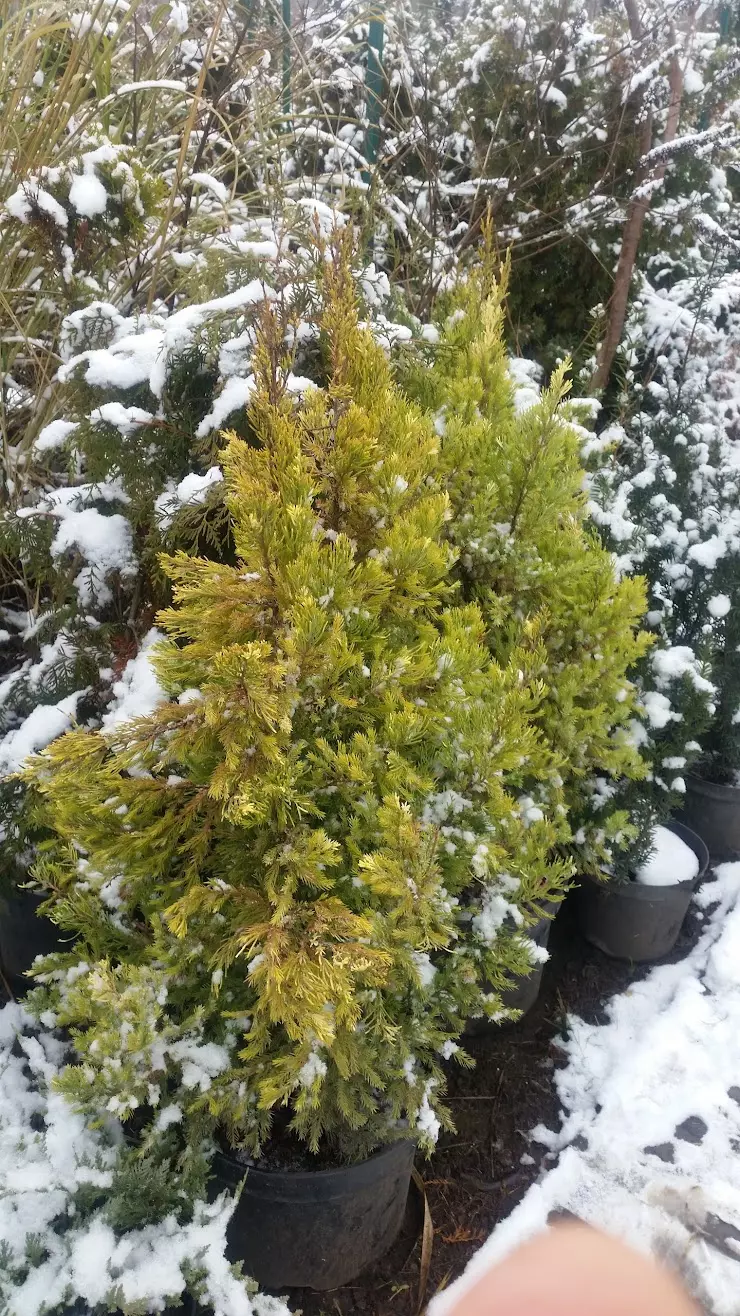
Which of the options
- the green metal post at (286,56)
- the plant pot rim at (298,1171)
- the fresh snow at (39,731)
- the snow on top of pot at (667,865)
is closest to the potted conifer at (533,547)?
the plant pot rim at (298,1171)

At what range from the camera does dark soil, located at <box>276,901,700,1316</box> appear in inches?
64.0

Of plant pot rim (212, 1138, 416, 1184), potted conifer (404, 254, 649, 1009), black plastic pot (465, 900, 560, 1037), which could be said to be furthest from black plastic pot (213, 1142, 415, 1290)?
black plastic pot (465, 900, 560, 1037)

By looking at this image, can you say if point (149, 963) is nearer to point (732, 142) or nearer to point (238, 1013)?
point (238, 1013)

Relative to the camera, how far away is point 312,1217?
1451 mm

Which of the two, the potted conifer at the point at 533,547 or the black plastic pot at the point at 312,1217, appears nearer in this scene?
the black plastic pot at the point at 312,1217

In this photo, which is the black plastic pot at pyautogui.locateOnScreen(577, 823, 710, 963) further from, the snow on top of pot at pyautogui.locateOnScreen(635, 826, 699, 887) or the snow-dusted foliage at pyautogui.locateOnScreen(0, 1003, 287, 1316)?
the snow-dusted foliage at pyautogui.locateOnScreen(0, 1003, 287, 1316)

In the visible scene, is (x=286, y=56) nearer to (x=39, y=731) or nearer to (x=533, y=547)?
(x=533, y=547)

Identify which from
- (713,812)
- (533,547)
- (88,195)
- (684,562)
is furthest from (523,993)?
(88,195)

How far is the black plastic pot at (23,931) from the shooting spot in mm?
2004

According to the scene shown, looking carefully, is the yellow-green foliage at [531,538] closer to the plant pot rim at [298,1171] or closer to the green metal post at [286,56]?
the plant pot rim at [298,1171]

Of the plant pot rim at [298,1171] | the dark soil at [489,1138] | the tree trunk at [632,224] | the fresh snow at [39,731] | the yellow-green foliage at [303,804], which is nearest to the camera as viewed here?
the yellow-green foliage at [303,804]

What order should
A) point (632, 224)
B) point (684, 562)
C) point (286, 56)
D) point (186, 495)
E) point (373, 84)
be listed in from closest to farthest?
point (186, 495) < point (684, 562) < point (286, 56) < point (373, 84) < point (632, 224)

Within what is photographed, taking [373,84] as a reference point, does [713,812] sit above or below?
below

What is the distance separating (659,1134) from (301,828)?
149 centimetres
